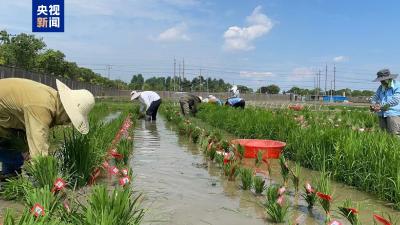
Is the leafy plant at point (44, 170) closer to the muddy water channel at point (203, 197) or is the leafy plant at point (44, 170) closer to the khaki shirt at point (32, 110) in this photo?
the khaki shirt at point (32, 110)

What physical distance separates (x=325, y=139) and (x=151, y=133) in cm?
602

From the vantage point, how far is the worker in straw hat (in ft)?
12.6

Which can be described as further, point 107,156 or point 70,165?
point 107,156

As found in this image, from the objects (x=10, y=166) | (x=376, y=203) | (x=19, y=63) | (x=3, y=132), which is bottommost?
(x=376, y=203)


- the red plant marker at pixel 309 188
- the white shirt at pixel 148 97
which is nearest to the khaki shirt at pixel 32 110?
the red plant marker at pixel 309 188

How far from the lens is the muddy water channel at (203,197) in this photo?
12.6 ft

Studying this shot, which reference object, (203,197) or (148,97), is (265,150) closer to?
(203,197)

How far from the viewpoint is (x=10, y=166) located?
463 centimetres

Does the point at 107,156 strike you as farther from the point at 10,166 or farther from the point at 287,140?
the point at 287,140

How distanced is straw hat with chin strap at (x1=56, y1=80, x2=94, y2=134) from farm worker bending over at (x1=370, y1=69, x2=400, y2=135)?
462 centimetres

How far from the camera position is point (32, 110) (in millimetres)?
3848

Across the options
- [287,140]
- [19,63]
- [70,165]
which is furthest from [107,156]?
[19,63]

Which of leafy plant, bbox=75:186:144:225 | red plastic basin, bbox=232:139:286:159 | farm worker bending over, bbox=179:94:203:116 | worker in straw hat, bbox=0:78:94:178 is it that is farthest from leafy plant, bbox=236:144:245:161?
farm worker bending over, bbox=179:94:203:116

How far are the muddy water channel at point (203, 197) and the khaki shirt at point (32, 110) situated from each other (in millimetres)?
1122
